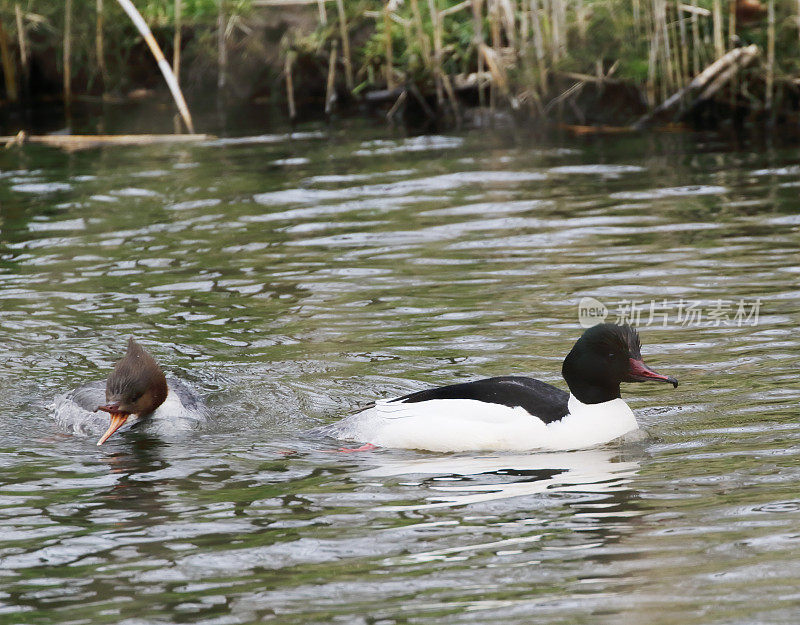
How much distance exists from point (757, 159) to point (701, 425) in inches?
309

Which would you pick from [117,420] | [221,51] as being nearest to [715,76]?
[221,51]

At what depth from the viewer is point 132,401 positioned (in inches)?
263

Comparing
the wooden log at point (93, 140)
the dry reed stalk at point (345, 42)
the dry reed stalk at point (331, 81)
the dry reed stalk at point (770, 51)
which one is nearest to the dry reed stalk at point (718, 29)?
the dry reed stalk at point (770, 51)

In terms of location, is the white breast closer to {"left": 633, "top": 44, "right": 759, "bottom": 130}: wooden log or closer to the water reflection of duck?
the water reflection of duck

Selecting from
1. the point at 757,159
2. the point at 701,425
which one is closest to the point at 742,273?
the point at 701,425

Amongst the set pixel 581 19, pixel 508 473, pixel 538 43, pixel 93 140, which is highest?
pixel 581 19

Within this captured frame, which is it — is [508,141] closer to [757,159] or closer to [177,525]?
[757,159]

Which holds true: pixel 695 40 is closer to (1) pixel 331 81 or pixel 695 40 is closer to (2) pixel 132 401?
(1) pixel 331 81

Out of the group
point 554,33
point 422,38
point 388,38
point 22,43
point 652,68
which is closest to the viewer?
point 652,68

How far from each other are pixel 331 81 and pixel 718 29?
5.28 meters

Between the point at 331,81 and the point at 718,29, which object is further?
the point at 331,81

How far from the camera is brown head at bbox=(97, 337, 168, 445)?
664 centimetres

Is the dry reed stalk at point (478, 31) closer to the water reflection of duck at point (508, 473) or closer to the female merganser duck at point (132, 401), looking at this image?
the female merganser duck at point (132, 401)

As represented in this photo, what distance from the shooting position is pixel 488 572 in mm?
4500
